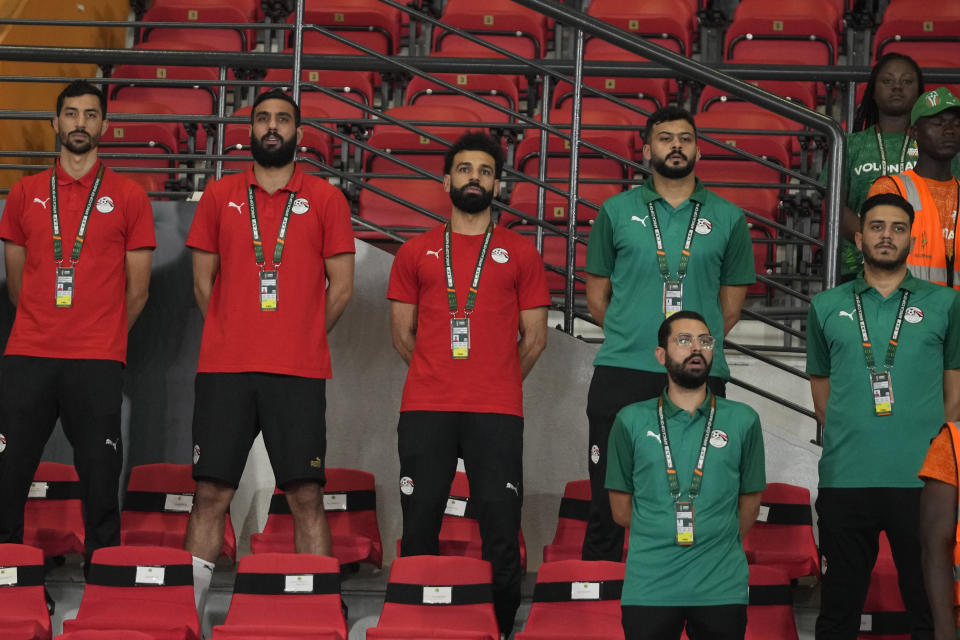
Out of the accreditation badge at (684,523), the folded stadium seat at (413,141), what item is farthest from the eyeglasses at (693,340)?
the folded stadium seat at (413,141)

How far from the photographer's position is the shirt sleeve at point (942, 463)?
2.97m

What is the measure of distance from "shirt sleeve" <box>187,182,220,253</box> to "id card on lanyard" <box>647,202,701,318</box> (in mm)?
1567

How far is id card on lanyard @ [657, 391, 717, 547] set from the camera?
3820 millimetres

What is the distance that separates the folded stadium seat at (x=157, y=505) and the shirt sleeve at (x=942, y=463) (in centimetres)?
305

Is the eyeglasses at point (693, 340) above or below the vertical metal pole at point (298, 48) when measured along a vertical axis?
below

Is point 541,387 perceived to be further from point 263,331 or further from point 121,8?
point 121,8

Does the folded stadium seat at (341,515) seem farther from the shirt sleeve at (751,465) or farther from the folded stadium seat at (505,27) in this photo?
the folded stadium seat at (505,27)

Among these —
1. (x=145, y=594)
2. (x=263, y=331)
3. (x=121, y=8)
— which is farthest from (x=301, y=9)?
(x=121, y=8)

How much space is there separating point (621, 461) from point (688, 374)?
0.32m

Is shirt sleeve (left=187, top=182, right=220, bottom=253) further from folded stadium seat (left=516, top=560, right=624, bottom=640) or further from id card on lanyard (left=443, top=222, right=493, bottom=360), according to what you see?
folded stadium seat (left=516, top=560, right=624, bottom=640)

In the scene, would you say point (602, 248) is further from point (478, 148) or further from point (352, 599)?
point (352, 599)

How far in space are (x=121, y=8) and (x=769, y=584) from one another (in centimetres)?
626

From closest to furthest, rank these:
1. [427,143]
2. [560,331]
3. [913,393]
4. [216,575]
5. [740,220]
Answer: [913,393] → [740,220] → [216,575] → [560,331] → [427,143]

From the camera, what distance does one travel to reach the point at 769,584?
4.44 metres
